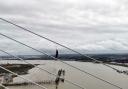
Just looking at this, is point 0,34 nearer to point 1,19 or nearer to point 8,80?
point 1,19

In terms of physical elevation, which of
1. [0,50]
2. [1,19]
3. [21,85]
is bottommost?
[21,85]

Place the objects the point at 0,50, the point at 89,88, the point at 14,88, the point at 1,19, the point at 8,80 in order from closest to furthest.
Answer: the point at 1,19 → the point at 0,50 → the point at 89,88 → the point at 14,88 → the point at 8,80

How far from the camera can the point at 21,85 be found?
3073 cm

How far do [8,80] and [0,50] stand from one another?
32.2 meters

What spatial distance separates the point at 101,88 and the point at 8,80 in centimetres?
1286

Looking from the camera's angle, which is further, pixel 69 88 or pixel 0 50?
pixel 69 88

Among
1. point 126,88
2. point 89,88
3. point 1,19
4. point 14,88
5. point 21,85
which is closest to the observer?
point 1,19

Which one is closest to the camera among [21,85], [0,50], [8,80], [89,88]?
[0,50]

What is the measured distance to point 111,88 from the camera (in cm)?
2433

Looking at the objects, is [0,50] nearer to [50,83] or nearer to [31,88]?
[31,88]

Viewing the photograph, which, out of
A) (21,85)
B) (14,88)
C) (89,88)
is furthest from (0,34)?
(21,85)

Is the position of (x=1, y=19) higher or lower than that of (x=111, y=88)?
higher

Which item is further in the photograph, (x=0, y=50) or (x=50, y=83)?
(x=50, y=83)

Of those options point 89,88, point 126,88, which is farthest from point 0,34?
point 126,88
